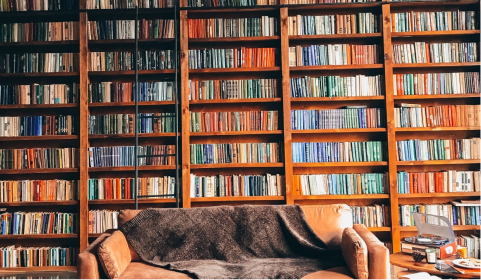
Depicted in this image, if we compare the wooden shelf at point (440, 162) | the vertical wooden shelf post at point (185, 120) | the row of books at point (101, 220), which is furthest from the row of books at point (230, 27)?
the row of books at point (101, 220)

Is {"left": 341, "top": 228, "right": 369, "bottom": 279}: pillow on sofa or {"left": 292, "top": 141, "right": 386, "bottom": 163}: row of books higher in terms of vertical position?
{"left": 292, "top": 141, "right": 386, "bottom": 163}: row of books

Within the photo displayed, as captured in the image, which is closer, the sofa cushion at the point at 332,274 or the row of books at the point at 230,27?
the sofa cushion at the point at 332,274

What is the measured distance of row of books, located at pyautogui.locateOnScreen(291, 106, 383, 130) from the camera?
416 centimetres

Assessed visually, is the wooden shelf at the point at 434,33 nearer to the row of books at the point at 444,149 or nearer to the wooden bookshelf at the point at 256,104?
the wooden bookshelf at the point at 256,104

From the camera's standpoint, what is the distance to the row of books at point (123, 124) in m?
4.19

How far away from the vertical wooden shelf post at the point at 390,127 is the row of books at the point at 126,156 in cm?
207

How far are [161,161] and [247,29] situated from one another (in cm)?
153

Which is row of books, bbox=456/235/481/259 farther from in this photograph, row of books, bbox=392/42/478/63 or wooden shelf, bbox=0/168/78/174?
wooden shelf, bbox=0/168/78/174

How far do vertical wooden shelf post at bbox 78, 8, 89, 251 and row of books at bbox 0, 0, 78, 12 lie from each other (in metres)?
0.27

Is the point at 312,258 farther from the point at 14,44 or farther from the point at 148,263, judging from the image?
the point at 14,44

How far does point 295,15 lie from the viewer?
14.4 feet

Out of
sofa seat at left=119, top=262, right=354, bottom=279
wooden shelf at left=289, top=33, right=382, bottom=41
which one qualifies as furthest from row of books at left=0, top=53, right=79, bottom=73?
sofa seat at left=119, top=262, right=354, bottom=279

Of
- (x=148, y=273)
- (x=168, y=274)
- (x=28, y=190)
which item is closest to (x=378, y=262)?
(x=168, y=274)

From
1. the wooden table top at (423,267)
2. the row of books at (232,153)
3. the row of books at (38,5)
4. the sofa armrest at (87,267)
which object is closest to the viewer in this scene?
the wooden table top at (423,267)
